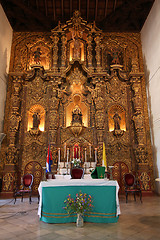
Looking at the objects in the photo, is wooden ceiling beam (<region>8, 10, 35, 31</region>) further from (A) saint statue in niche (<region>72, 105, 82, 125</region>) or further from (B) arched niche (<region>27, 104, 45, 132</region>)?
(A) saint statue in niche (<region>72, 105, 82, 125</region>)

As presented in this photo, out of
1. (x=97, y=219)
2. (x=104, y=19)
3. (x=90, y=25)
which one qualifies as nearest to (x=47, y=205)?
(x=97, y=219)

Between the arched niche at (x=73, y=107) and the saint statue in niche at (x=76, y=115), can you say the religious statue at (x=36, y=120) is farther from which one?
the saint statue in niche at (x=76, y=115)

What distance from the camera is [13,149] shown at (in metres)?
11.4

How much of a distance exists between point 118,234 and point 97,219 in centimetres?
104

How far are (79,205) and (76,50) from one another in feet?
37.2

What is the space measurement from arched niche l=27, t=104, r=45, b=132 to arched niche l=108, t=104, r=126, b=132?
14.9ft

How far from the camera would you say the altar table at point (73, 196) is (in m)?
5.52

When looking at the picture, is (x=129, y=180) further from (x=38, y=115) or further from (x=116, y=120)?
(x=38, y=115)

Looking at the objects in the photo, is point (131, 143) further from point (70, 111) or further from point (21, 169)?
point (21, 169)

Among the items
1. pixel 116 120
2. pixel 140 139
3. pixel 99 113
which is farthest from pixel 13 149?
pixel 140 139

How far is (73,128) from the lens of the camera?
481 inches

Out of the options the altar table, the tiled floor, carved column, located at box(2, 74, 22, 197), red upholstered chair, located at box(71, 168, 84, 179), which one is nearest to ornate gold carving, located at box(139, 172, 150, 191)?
the tiled floor

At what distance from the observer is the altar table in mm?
5520

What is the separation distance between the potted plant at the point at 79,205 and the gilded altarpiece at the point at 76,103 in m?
5.76
